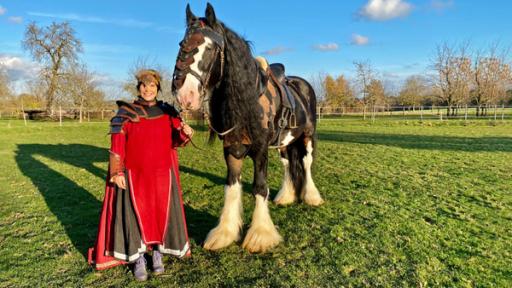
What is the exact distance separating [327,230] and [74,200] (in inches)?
158

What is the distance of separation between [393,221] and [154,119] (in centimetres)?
309

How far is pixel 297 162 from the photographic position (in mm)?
5070

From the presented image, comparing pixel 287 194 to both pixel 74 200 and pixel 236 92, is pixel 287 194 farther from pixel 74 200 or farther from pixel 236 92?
pixel 74 200

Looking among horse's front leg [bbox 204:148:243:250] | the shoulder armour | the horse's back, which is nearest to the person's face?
the shoulder armour

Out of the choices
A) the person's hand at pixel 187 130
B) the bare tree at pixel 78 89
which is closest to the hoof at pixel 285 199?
the person's hand at pixel 187 130

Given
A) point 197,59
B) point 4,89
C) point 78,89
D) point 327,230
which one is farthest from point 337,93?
point 197,59

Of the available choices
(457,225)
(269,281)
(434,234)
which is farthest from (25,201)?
(457,225)

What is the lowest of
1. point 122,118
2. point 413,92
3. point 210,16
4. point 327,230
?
point 327,230

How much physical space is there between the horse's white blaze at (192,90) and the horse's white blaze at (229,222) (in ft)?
4.33

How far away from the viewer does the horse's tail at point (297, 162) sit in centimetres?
499

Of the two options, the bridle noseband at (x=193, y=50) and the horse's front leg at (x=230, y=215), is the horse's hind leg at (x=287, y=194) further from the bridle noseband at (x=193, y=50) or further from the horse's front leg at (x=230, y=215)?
the bridle noseband at (x=193, y=50)

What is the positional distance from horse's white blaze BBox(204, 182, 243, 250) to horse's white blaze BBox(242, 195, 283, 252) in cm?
17

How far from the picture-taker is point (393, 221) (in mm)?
4094

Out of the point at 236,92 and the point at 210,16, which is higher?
the point at 210,16
